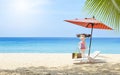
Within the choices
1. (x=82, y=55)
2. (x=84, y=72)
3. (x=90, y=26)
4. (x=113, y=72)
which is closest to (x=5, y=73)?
(x=84, y=72)

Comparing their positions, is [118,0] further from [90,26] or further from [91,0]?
[90,26]

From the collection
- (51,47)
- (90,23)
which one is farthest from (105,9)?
(51,47)

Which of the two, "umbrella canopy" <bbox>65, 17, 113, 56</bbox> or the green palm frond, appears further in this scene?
"umbrella canopy" <bbox>65, 17, 113, 56</bbox>

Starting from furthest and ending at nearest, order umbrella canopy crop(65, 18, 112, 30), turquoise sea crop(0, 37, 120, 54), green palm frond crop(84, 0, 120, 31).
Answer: turquoise sea crop(0, 37, 120, 54) < umbrella canopy crop(65, 18, 112, 30) < green palm frond crop(84, 0, 120, 31)

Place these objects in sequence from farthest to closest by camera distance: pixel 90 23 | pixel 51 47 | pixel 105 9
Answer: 1. pixel 51 47
2. pixel 90 23
3. pixel 105 9

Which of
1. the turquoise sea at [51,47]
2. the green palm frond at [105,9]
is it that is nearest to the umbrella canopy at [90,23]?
the turquoise sea at [51,47]

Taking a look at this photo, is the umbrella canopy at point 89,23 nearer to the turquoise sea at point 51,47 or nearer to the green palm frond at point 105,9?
the turquoise sea at point 51,47

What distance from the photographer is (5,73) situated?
959 centimetres

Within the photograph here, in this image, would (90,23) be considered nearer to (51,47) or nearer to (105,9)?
(105,9)

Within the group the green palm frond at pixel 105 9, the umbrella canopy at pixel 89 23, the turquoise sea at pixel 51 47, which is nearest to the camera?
the green palm frond at pixel 105 9

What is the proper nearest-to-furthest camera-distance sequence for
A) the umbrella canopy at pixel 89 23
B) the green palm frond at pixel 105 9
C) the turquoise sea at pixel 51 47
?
the green palm frond at pixel 105 9 < the umbrella canopy at pixel 89 23 < the turquoise sea at pixel 51 47

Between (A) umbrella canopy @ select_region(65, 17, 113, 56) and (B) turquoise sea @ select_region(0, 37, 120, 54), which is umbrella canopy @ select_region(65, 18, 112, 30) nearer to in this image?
(A) umbrella canopy @ select_region(65, 17, 113, 56)

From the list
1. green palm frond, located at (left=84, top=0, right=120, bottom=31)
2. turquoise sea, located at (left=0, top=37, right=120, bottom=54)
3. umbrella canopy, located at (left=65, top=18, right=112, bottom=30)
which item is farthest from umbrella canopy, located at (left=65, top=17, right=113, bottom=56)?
green palm frond, located at (left=84, top=0, right=120, bottom=31)

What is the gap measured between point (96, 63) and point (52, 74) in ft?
10.4
